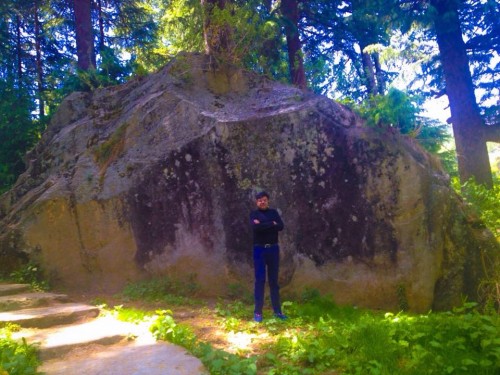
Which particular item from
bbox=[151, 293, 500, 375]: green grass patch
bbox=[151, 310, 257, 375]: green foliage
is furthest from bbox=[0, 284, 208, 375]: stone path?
bbox=[151, 293, 500, 375]: green grass patch

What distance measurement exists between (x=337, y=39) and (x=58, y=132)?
11.3 m

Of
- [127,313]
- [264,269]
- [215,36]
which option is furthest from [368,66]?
[127,313]

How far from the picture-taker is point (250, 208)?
7234mm

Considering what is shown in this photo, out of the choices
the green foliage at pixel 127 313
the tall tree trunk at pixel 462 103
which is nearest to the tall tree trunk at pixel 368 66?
the tall tree trunk at pixel 462 103

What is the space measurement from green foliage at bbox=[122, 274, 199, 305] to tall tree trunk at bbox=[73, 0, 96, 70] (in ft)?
29.4

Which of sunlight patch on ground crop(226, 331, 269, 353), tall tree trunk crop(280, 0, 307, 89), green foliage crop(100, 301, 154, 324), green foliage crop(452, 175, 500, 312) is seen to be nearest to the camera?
sunlight patch on ground crop(226, 331, 269, 353)

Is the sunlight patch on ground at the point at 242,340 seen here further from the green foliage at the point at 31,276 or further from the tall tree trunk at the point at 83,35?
the tall tree trunk at the point at 83,35

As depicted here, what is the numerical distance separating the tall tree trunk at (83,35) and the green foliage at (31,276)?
8.10 m

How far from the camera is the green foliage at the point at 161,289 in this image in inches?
272

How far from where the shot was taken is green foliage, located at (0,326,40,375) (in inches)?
135

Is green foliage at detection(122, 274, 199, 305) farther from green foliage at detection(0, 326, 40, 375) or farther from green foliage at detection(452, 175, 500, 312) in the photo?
green foliage at detection(452, 175, 500, 312)

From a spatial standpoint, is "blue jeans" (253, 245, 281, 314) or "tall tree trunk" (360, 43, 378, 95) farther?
"tall tree trunk" (360, 43, 378, 95)

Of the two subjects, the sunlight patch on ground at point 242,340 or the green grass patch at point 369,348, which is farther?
the sunlight patch on ground at point 242,340

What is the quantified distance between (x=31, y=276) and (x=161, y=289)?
7.87ft
